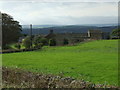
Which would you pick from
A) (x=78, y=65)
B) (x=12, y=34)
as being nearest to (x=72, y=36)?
(x=12, y=34)

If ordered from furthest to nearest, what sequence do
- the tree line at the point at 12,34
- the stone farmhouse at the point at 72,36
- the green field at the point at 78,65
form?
the stone farmhouse at the point at 72,36
the tree line at the point at 12,34
the green field at the point at 78,65

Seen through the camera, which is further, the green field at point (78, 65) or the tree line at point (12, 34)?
the tree line at point (12, 34)

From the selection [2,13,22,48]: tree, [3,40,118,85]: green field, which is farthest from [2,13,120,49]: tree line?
[3,40,118,85]: green field

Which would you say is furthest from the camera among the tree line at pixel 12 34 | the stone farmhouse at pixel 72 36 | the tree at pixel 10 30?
the stone farmhouse at pixel 72 36

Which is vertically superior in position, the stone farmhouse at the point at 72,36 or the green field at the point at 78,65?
the stone farmhouse at the point at 72,36

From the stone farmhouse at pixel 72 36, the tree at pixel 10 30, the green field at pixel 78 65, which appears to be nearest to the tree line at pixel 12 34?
the tree at pixel 10 30

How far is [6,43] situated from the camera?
3581 centimetres

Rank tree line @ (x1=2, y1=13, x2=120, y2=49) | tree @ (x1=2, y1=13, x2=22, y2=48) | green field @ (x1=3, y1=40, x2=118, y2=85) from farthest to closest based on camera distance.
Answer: tree @ (x1=2, y1=13, x2=22, y2=48), tree line @ (x1=2, y1=13, x2=120, y2=49), green field @ (x1=3, y1=40, x2=118, y2=85)

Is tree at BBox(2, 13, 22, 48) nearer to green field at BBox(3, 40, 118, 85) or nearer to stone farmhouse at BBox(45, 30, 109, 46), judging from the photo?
stone farmhouse at BBox(45, 30, 109, 46)

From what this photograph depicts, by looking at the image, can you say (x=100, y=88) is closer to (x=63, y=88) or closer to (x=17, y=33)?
(x=63, y=88)

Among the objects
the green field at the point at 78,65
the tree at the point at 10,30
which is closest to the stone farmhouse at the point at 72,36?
the tree at the point at 10,30

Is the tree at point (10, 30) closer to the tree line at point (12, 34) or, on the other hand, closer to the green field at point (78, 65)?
the tree line at point (12, 34)

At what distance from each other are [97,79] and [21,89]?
326cm

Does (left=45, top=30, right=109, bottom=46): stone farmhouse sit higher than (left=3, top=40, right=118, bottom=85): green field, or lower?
higher
